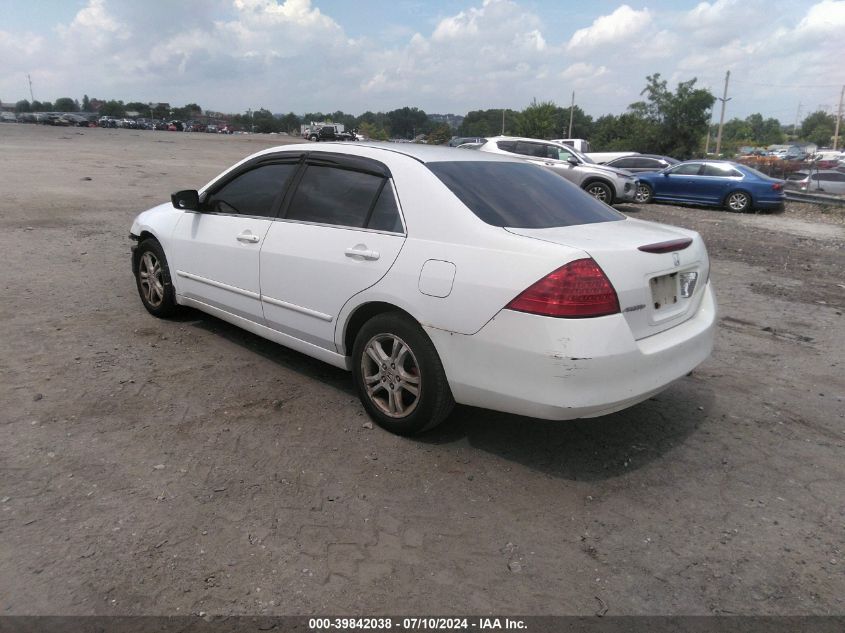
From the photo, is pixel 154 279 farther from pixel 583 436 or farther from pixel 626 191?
pixel 626 191

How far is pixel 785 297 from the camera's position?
24.4 ft

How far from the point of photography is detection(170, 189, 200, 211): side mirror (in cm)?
485

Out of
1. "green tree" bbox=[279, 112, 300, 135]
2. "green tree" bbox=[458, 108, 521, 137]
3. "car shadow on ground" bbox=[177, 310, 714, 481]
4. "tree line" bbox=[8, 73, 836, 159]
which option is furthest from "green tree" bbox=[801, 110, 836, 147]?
"car shadow on ground" bbox=[177, 310, 714, 481]

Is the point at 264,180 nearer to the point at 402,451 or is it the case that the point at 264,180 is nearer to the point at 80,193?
the point at 402,451

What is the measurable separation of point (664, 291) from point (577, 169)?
1404cm

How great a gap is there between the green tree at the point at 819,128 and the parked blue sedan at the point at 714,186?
94.6 meters

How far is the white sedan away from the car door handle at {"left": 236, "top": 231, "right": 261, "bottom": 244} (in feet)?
0.05

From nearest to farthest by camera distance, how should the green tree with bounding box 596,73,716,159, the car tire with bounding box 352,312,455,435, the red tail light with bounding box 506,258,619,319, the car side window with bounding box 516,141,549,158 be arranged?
the red tail light with bounding box 506,258,619,319 → the car tire with bounding box 352,312,455,435 → the car side window with bounding box 516,141,549,158 → the green tree with bounding box 596,73,716,159

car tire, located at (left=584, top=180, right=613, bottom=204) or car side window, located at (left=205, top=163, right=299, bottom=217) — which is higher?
car side window, located at (left=205, top=163, right=299, bottom=217)

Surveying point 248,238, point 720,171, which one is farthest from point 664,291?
point 720,171

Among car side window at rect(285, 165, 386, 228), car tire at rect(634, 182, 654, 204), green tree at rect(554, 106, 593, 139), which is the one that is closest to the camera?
car side window at rect(285, 165, 386, 228)

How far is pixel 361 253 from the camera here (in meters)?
3.62

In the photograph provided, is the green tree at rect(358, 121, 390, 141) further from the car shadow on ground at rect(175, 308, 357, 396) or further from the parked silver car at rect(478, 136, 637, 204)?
the car shadow on ground at rect(175, 308, 357, 396)

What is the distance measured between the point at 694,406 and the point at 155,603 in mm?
3477
